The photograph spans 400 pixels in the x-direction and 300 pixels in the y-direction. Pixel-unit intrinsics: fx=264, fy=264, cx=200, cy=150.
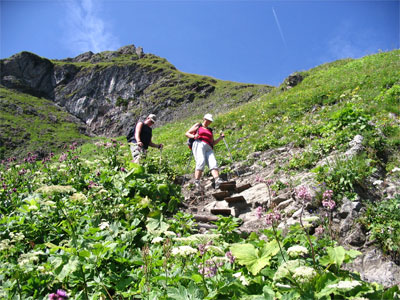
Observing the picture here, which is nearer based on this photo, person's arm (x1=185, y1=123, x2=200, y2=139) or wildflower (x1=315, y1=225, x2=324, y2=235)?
wildflower (x1=315, y1=225, x2=324, y2=235)

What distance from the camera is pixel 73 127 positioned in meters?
77.4

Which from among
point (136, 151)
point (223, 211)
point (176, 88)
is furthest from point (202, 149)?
point (176, 88)

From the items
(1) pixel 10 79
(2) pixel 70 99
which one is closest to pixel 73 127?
(2) pixel 70 99

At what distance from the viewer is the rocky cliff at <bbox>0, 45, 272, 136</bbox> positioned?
77812 millimetres

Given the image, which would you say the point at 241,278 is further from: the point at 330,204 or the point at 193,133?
the point at 193,133

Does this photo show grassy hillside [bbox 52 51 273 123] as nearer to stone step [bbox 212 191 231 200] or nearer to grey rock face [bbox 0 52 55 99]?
grey rock face [bbox 0 52 55 99]

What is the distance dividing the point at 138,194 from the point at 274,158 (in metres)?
5.66

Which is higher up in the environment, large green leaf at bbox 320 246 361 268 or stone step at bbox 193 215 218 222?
stone step at bbox 193 215 218 222

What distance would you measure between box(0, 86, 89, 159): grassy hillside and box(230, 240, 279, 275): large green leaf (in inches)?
1903

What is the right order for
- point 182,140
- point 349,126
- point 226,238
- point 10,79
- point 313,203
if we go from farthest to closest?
1. point 10,79
2. point 182,140
3. point 349,126
4. point 313,203
5. point 226,238

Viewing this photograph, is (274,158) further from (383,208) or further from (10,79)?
(10,79)

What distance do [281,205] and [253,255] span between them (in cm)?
339

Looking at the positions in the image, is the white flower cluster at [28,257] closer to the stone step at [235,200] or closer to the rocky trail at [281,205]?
the rocky trail at [281,205]

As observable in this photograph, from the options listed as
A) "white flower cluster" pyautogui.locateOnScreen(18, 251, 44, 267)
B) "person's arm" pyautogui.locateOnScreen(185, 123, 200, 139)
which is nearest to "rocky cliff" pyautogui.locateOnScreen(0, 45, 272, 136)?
"person's arm" pyautogui.locateOnScreen(185, 123, 200, 139)
